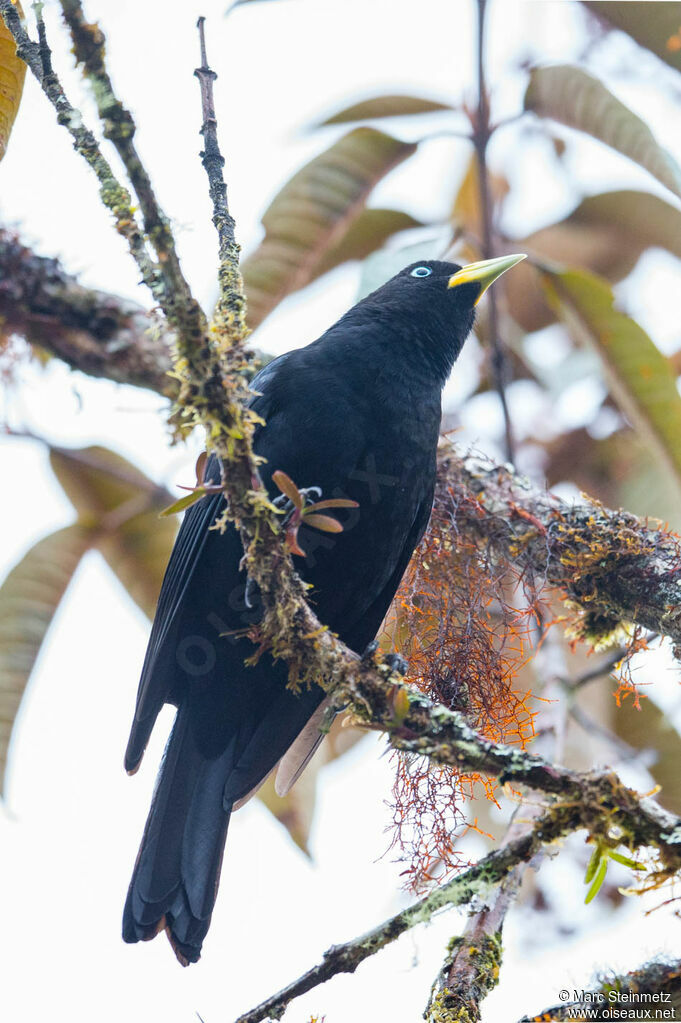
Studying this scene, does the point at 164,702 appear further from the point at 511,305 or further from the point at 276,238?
the point at 511,305

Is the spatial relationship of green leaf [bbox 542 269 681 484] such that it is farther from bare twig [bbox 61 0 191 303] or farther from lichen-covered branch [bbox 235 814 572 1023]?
bare twig [bbox 61 0 191 303]

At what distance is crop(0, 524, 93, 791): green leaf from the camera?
4402 mm

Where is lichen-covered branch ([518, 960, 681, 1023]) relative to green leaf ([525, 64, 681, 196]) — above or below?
below

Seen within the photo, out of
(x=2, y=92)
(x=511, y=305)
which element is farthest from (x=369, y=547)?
(x=511, y=305)

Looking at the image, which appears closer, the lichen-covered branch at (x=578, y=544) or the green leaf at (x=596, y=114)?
the lichen-covered branch at (x=578, y=544)

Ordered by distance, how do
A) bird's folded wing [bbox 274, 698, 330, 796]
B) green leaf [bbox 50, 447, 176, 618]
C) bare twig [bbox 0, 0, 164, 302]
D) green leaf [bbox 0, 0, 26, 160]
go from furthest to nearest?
green leaf [bbox 50, 447, 176, 618]
bird's folded wing [bbox 274, 698, 330, 796]
green leaf [bbox 0, 0, 26, 160]
bare twig [bbox 0, 0, 164, 302]

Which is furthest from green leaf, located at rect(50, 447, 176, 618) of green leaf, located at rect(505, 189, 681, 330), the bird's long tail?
green leaf, located at rect(505, 189, 681, 330)

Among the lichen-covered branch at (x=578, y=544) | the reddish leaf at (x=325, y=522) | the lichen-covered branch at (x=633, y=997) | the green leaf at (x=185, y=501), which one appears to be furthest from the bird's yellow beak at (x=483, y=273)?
the lichen-covered branch at (x=633, y=997)

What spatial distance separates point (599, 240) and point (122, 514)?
9.60 ft

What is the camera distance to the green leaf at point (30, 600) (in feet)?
14.4

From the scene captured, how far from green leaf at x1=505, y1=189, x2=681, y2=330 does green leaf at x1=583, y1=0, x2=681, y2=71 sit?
103cm

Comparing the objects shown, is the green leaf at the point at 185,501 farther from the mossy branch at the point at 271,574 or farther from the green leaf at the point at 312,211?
the green leaf at the point at 312,211

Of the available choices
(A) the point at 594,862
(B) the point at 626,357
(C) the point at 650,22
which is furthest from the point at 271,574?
(C) the point at 650,22

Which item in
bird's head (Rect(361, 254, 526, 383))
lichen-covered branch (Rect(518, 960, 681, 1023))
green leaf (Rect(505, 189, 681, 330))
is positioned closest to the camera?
lichen-covered branch (Rect(518, 960, 681, 1023))
